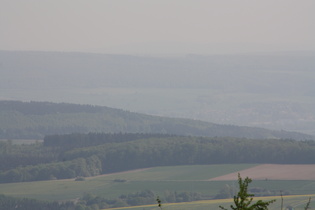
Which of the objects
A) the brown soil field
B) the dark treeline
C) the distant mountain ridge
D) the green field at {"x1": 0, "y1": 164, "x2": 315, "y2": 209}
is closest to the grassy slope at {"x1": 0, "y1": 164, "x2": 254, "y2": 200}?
the green field at {"x1": 0, "y1": 164, "x2": 315, "y2": 209}

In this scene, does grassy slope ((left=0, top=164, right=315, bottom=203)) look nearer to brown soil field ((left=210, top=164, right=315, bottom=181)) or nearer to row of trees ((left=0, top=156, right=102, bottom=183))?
brown soil field ((left=210, top=164, right=315, bottom=181))

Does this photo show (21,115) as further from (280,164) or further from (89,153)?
(280,164)

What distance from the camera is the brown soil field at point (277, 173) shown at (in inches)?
2552

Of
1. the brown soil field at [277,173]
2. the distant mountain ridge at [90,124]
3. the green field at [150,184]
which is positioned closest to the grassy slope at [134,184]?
the green field at [150,184]

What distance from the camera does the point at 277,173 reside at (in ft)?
221

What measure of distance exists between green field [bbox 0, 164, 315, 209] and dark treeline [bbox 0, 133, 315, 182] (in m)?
3.20

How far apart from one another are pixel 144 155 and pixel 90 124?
6075cm

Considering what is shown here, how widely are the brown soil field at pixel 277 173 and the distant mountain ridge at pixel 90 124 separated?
5269 cm

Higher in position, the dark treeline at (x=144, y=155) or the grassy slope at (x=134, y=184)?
the dark treeline at (x=144, y=155)

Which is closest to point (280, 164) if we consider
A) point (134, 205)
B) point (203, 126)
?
point (134, 205)

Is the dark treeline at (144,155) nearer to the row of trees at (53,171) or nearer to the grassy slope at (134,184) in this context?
the row of trees at (53,171)

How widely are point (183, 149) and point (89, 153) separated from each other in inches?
359

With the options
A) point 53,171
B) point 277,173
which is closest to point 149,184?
point 277,173

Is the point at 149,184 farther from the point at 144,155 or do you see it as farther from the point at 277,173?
the point at 144,155
